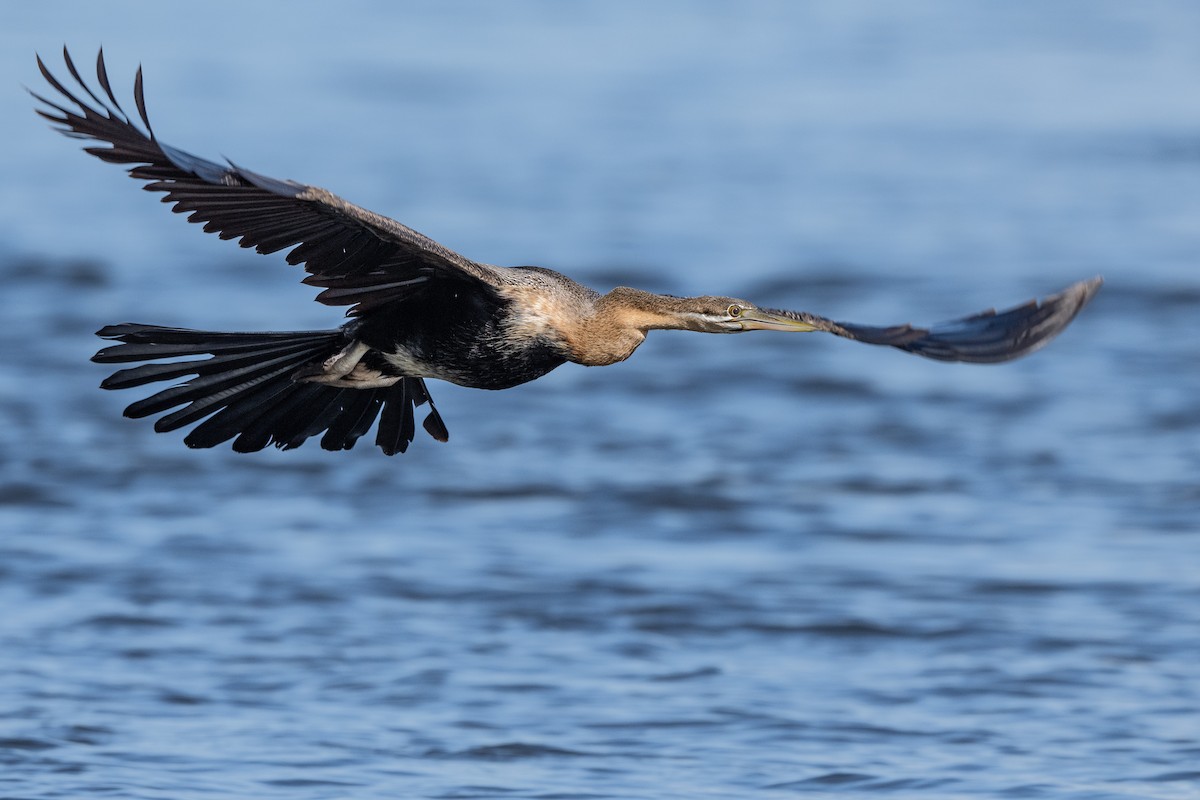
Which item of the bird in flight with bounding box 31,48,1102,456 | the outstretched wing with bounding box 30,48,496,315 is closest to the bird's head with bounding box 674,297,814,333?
the bird in flight with bounding box 31,48,1102,456

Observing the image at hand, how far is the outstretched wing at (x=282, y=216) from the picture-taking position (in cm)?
558

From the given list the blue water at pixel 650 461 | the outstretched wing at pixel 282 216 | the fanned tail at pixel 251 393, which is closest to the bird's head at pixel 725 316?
the outstretched wing at pixel 282 216

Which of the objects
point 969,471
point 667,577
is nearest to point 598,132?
point 969,471

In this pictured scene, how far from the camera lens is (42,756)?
777 centimetres

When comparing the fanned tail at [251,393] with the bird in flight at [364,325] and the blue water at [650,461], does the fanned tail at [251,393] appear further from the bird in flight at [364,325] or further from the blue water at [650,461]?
the blue water at [650,461]

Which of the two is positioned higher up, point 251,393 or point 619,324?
point 619,324

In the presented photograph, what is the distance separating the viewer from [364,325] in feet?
23.0

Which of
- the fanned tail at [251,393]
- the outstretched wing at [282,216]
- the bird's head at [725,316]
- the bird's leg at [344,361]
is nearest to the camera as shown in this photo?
the outstretched wing at [282,216]

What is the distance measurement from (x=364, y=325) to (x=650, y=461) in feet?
16.3

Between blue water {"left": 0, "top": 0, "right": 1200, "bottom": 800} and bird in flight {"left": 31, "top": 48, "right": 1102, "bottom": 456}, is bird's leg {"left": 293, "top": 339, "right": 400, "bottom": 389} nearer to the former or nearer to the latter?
bird in flight {"left": 31, "top": 48, "right": 1102, "bottom": 456}

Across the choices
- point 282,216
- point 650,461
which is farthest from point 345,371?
point 650,461

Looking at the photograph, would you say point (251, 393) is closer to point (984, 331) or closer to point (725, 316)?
point (725, 316)

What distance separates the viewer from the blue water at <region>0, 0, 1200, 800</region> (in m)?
8.12

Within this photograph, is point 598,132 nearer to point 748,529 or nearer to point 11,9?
point 11,9
